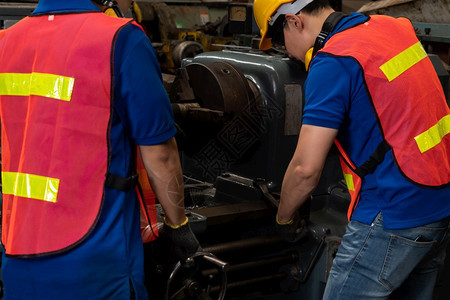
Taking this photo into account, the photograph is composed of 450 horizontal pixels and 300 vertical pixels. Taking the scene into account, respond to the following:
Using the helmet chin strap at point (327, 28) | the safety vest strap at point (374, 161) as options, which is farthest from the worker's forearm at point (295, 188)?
the helmet chin strap at point (327, 28)

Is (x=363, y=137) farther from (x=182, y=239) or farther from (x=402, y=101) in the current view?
(x=182, y=239)

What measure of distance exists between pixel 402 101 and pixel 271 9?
0.50 m

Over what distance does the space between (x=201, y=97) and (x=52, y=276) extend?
0.99 metres

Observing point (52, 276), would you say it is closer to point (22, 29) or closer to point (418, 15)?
point (22, 29)

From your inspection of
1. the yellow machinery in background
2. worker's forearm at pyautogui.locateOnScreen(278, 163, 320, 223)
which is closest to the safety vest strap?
worker's forearm at pyautogui.locateOnScreen(278, 163, 320, 223)

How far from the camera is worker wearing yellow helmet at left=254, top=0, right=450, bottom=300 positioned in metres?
1.50

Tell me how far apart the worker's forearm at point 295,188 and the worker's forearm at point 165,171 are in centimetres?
33

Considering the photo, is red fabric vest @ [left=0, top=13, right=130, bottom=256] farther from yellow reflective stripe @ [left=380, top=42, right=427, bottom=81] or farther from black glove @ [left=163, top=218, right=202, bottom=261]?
yellow reflective stripe @ [left=380, top=42, right=427, bottom=81]

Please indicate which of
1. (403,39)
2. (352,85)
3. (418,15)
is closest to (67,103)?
(352,85)

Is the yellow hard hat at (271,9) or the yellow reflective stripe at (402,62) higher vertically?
the yellow hard hat at (271,9)

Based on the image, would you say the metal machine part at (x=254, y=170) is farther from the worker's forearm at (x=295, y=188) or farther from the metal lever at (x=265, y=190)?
the worker's forearm at (x=295, y=188)

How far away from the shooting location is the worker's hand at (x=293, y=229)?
182 cm

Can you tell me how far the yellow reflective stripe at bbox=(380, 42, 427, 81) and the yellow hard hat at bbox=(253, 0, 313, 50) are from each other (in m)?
0.29

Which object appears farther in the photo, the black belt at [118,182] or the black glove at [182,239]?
the black glove at [182,239]
